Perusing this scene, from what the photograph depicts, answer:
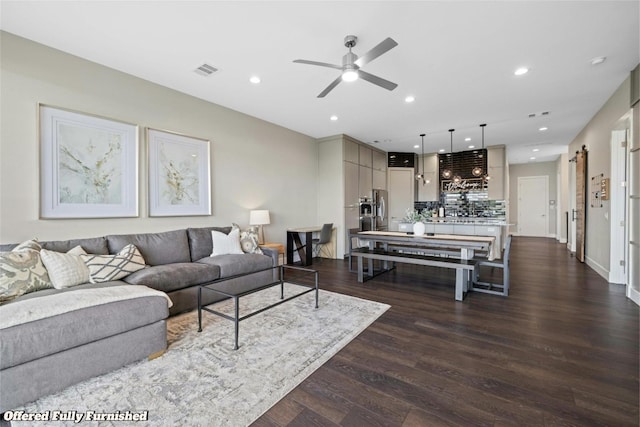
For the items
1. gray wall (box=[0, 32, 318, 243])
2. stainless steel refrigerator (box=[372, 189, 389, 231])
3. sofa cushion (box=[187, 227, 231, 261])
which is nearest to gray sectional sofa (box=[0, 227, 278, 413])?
gray wall (box=[0, 32, 318, 243])

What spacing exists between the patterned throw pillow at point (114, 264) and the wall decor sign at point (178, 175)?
90 cm

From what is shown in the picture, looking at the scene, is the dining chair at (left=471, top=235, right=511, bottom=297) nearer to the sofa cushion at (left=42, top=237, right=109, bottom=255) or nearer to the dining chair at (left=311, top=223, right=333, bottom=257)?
the dining chair at (left=311, top=223, right=333, bottom=257)

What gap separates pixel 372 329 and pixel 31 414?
251cm

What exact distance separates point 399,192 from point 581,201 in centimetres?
422

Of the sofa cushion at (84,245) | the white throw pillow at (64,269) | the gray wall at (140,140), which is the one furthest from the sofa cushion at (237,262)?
the white throw pillow at (64,269)

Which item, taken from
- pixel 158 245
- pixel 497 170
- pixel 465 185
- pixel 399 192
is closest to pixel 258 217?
pixel 158 245

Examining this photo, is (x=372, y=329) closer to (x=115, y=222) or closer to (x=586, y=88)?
(x=115, y=222)

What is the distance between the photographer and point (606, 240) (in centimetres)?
441

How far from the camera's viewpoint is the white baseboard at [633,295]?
3.32m

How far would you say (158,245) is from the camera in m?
3.56

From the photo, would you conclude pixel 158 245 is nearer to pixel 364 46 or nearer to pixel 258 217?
pixel 258 217

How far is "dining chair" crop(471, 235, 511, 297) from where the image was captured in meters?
3.65

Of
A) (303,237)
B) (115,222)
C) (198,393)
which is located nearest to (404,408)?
(198,393)

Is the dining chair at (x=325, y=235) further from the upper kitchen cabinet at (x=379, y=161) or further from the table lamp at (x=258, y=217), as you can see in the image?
the upper kitchen cabinet at (x=379, y=161)
